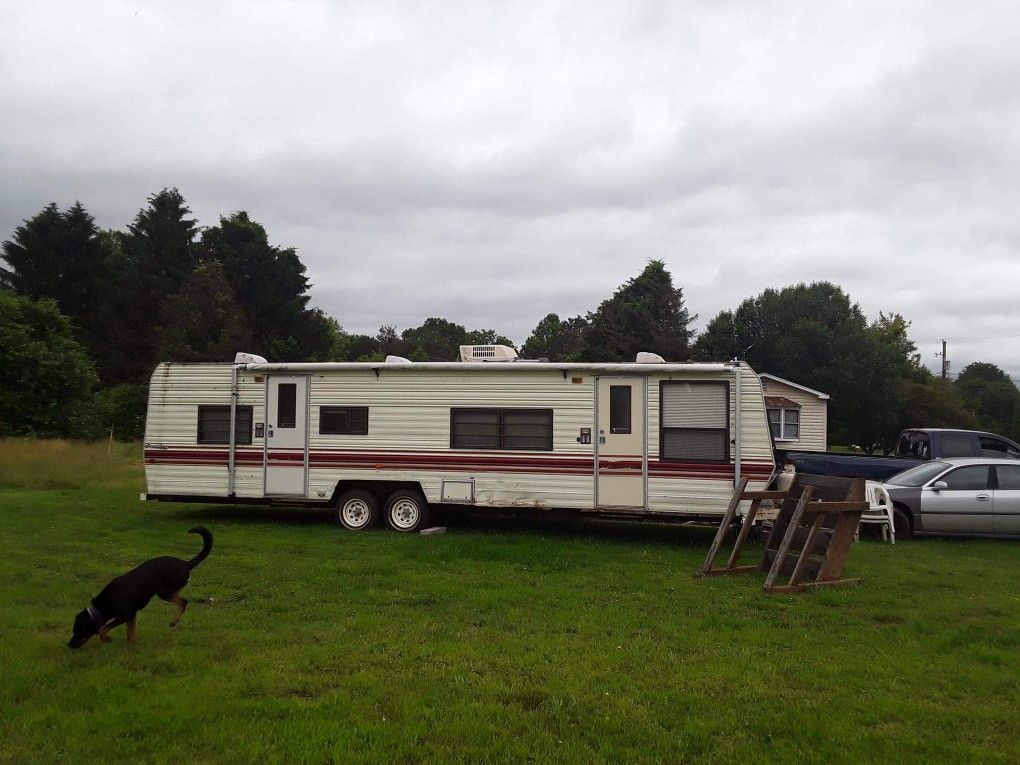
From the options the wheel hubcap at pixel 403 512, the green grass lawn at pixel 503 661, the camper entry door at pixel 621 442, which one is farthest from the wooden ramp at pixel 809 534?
the wheel hubcap at pixel 403 512

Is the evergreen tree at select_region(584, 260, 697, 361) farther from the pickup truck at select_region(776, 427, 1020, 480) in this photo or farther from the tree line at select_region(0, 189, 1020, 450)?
the pickup truck at select_region(776, 427, 1020, 480)

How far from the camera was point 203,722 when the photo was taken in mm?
4426

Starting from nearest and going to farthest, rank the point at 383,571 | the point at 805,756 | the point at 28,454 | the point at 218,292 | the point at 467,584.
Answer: the point at 805,756, the point at 467,584, the point at 383,571, the point at 28,454, the point at 218,292

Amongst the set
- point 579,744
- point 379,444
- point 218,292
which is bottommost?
point 579,744

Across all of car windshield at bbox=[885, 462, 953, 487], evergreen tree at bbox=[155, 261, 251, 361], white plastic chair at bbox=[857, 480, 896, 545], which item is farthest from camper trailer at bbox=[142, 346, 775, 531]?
evergreen tree at bbox=[155, 261, 251, 361]

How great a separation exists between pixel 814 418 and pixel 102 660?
91.7ft

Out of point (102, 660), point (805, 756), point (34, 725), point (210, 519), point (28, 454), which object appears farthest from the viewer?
point (28, 454)

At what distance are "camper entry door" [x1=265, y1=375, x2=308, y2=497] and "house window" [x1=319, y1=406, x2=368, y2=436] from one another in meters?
0.28

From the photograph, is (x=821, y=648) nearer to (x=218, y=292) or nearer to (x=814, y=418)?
(x=814, y=418)

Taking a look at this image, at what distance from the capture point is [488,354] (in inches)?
492

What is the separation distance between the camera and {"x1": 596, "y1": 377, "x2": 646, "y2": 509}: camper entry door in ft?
36.0

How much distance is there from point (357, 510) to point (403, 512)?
0.71m

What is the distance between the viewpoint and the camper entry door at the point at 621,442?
10961 mm

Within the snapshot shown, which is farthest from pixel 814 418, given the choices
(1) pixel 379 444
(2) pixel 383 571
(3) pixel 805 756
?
(3) pixel 805 756
